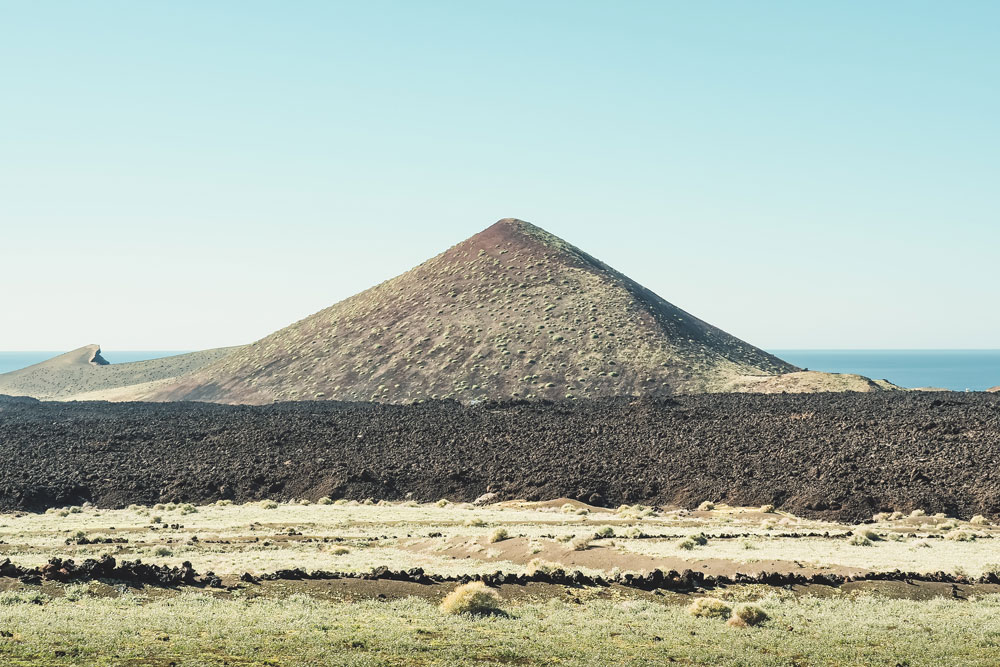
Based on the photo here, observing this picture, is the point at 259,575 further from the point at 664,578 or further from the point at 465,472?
the point at 465,472

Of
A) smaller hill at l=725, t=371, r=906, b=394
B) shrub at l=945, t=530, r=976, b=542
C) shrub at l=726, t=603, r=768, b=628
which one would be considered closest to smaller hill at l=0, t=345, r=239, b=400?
smaller hill at l=725, t=371, r=906, b=394

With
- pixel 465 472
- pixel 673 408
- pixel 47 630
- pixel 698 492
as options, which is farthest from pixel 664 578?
pixel 673 408

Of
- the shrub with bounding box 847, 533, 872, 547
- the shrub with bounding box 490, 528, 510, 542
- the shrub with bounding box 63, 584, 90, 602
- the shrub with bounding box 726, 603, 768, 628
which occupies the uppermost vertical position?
the shrub with bounding box 63, 584, 90, 602

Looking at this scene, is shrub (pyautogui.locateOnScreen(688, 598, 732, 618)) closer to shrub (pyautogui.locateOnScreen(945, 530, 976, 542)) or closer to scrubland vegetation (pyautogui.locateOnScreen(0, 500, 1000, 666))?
scrubland vegetation (pyautogui.locateOnScreen(0, 500, 1000, 666))

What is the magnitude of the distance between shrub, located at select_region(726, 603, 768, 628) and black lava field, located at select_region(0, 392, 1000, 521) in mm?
26074

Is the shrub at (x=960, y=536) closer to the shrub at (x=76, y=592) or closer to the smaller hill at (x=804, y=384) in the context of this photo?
the shrub at (x=76, y=592)

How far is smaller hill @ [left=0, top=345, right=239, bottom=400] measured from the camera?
164250 millimetres

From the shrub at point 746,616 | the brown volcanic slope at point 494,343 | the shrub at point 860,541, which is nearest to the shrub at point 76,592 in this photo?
the shrub at point 746,616

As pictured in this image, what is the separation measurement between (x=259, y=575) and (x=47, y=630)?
7959mm

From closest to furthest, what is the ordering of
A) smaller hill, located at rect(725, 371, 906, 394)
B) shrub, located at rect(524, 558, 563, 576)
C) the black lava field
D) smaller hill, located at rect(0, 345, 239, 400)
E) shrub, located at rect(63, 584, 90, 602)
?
shrub, located at rect(63, 584, 90, 602) < shrub, located at rect(524, 558, 563, 576) < the black lava field < smaller hill, located at rect(725, 371, 906, 394) < smaller hill, located at rect(0, 345, 239, 400)

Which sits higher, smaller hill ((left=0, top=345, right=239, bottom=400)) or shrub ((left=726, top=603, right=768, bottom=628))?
smaller hill ((left=0, top=345, right=239, bottom=400))

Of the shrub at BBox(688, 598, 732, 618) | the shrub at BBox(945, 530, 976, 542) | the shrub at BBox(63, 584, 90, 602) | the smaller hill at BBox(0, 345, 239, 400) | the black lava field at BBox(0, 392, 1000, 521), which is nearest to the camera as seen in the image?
the shrub at BBox(688, 598, 732, 618)

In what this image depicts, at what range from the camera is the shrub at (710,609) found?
24094 millimetres

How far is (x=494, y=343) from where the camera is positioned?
112062 millimetres
